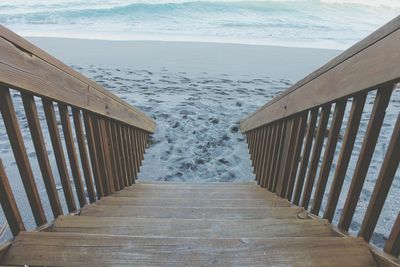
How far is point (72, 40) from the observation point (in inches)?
439

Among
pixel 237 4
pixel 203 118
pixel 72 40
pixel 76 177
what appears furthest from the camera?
pixel 237 4

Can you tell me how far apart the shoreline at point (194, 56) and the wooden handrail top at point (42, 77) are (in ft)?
20.9

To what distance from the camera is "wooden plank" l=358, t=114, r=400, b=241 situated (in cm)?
110

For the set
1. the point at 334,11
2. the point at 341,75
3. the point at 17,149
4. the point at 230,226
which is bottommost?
the point at 334,11

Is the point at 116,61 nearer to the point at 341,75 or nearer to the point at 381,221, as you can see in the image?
the point at 381,221

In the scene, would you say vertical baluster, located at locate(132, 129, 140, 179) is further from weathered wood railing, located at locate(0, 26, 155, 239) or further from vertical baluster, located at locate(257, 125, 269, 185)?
vertical baluster, located at locate(257, 125, 269, 185)

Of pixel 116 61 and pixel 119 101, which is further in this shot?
pixel 116 61

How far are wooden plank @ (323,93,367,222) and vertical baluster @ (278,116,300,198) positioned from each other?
60 centimetres

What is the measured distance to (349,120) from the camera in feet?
4.62

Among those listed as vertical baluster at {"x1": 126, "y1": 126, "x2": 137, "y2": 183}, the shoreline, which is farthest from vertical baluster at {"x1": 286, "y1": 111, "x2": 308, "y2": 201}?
the shoreline

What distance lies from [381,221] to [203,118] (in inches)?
123

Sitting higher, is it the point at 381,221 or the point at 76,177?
the point at 76,177

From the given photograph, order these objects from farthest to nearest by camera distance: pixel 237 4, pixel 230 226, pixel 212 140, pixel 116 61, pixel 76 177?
pixel 237 4 < pixel 116 61 < pixel 212 140 < pixel 76 177 < pixel 230 226

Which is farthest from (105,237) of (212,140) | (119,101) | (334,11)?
(334,11)
